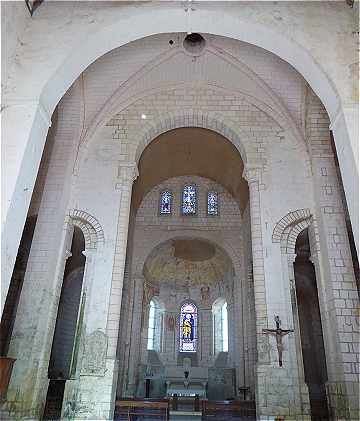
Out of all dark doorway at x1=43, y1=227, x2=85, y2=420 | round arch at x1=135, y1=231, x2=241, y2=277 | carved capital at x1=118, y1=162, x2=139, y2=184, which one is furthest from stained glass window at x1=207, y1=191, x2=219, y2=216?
carved capital at x1=118, y1=162, x2=139, y2=184

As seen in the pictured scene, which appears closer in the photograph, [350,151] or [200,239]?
[350,151]

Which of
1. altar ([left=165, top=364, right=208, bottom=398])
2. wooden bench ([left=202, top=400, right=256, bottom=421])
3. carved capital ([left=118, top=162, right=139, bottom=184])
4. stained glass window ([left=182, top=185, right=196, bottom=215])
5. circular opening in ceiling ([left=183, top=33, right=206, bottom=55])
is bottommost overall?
wooden bench ([left=202, top=400, right=256, bottom=421])

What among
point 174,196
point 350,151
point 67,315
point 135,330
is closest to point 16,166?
Answer: point 350,151

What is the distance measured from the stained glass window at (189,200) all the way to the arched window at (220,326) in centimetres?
522

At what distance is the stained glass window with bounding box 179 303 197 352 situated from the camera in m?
19.0

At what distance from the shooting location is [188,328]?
1933cm

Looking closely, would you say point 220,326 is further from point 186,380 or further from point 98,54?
point 98,54

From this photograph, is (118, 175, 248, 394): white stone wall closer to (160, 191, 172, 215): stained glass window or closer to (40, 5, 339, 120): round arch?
(160, 191, 172, 215): stained glass window

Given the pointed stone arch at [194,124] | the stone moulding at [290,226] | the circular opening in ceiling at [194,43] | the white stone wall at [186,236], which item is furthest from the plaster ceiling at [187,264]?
the circular opening in ceiling at [194,43]

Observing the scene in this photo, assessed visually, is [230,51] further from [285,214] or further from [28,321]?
[28,321]

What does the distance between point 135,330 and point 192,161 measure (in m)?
7.67

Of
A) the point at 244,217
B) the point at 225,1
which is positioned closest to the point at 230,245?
the point at 244,217

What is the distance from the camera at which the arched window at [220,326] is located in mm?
18453

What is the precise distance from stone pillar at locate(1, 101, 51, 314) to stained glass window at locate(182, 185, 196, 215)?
11.1m
